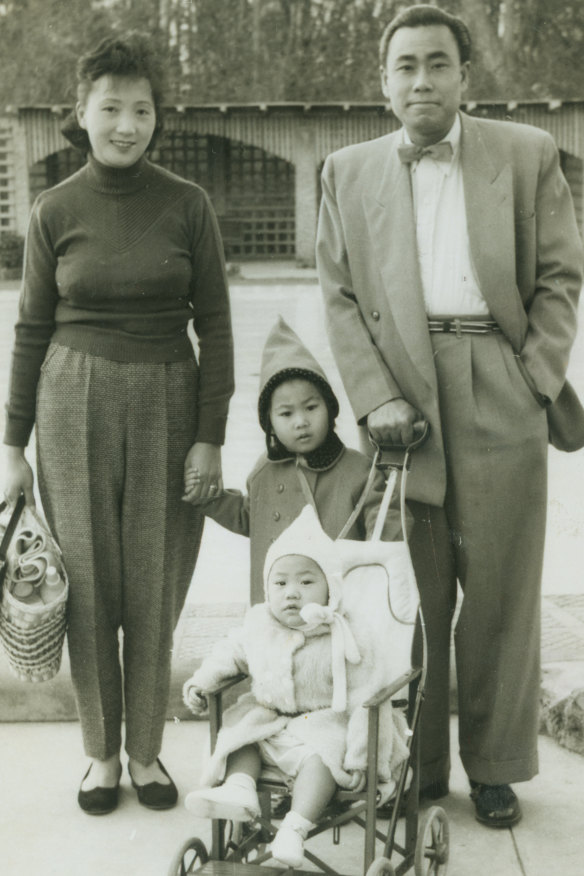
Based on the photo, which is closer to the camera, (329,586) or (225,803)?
(225,803)

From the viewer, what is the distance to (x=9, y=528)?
276cm

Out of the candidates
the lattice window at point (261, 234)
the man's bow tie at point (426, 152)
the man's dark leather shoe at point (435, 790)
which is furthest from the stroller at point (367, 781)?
the lattice window at point (261, 234)

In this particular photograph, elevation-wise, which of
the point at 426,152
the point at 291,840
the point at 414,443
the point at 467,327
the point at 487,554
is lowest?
the point at 291,840

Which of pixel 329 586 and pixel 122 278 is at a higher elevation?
pixel 122 278

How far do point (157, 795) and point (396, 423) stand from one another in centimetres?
116

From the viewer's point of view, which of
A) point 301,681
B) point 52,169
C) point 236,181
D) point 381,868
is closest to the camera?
point 381,868

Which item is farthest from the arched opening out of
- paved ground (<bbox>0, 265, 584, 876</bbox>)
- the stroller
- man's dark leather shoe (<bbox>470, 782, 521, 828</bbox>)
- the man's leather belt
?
the stroller

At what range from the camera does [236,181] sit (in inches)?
755

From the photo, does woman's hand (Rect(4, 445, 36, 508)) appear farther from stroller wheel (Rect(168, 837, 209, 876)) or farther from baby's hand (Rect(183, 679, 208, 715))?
stroller wheel (Rect(168, 837, 209, 876))

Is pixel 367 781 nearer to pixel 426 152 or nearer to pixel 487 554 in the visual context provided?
pixel 487 554

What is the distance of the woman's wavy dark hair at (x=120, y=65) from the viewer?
2648mm

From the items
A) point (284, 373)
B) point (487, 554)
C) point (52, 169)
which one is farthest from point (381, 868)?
point (52, 169)

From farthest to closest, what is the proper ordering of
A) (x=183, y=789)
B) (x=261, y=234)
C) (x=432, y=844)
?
(x=261, y=234) < (x=183, y=789) < (x=432, y=844)

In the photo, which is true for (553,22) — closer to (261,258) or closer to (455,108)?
(455,108)
